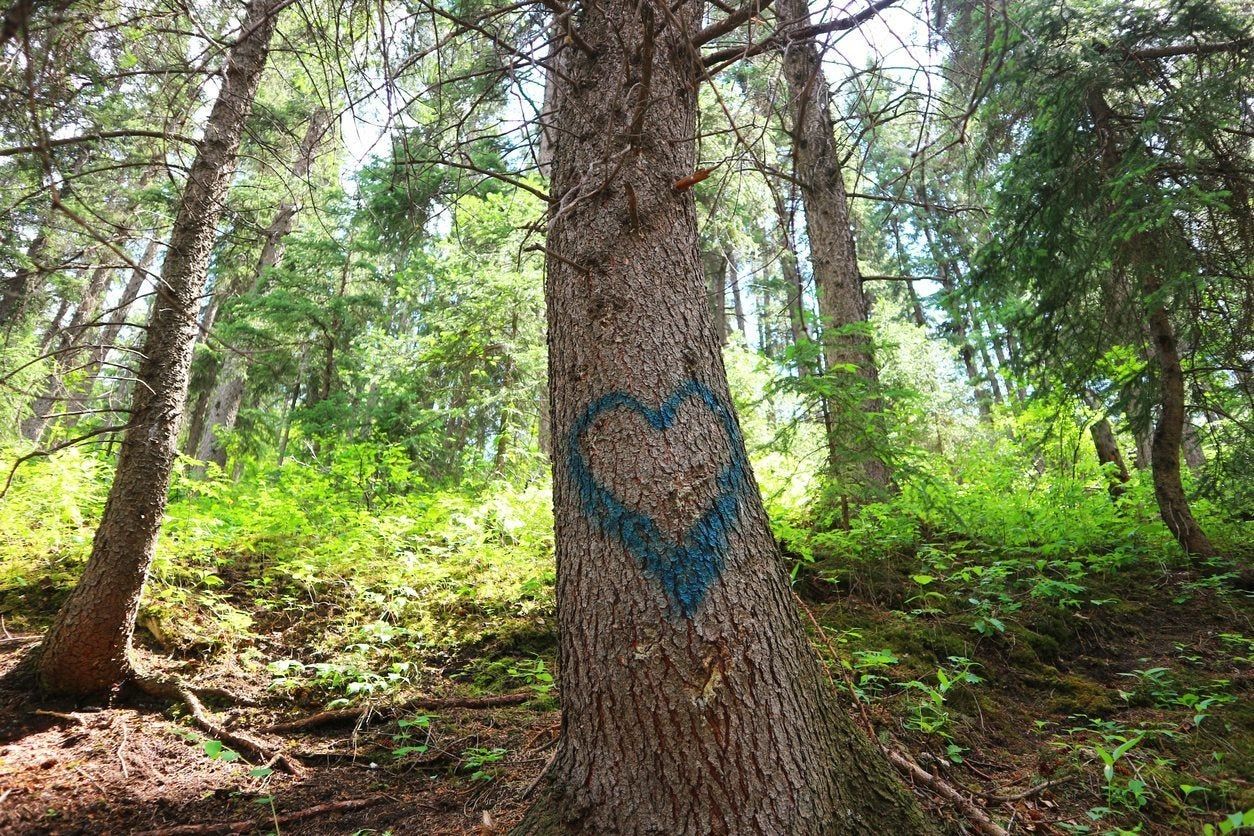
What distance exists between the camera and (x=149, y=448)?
11.3 feet

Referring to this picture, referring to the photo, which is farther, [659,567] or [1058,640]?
[1058,640]

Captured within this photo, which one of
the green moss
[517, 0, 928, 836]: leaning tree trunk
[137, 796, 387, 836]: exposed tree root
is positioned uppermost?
A: [517, 0, 928, 836]: leaning tree trunk

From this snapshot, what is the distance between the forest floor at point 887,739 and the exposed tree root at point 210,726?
0.20ft

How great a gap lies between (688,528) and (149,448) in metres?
3.26

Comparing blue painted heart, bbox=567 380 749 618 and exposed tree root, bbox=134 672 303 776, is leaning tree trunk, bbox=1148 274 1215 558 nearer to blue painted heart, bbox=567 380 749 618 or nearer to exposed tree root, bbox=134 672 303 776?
blue painted heart, bbox=567 380 749 618

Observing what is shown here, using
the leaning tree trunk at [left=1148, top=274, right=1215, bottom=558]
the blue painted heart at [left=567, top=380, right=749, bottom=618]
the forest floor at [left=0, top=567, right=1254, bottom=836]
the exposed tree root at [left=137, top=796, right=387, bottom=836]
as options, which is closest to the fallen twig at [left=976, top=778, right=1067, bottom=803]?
the forest floor at [left=0, top=567, right=1254, bottom=836]

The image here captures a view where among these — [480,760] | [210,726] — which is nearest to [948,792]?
[480,760]

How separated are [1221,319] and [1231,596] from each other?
238 centimetres

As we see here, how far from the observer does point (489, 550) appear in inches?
197

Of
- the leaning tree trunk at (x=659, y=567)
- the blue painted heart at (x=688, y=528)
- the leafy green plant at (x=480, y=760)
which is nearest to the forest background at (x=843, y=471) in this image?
the leafy green plant at (x=480, y=760)

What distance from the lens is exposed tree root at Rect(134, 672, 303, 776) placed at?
2.98m

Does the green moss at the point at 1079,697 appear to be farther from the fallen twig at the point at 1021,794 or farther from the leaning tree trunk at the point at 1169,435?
the leaning tree trunk at the point at 1169,435

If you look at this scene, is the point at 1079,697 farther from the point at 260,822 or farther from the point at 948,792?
the point at 260,822

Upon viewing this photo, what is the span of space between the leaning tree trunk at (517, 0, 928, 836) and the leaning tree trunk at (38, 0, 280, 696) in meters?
2.24
